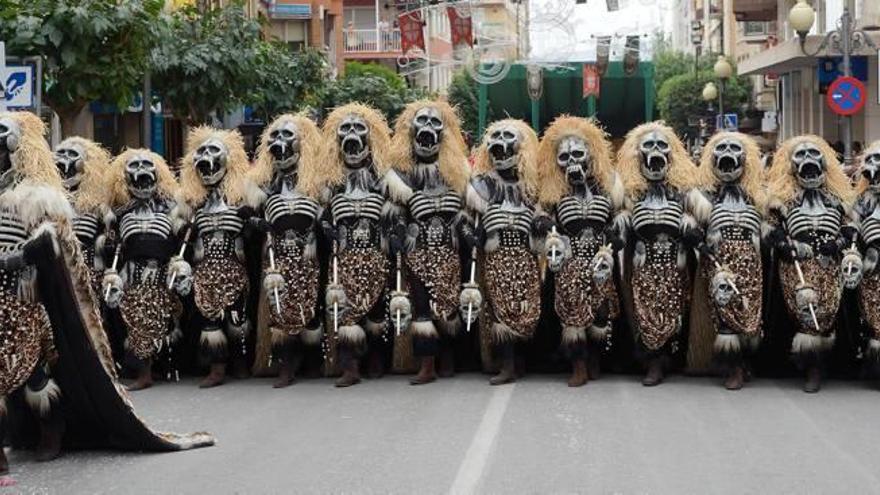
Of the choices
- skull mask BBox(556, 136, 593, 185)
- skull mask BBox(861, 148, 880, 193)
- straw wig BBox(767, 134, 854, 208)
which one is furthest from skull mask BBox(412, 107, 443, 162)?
skull mask BBox(861, 148, 880, 193)

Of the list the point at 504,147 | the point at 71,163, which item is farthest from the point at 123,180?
the point at 504,147

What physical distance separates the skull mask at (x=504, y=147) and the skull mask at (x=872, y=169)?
2.75 m

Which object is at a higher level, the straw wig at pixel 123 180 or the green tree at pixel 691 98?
the green tree at pixel 691 98

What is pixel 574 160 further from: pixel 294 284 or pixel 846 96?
pixel 846 96

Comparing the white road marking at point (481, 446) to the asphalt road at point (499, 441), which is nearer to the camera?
the white road marking at point (481, 446)

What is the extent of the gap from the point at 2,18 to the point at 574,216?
25.4 ft

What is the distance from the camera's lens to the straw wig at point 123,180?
13.1m

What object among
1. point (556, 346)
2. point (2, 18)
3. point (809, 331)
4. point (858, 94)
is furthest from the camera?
point (858, 94)

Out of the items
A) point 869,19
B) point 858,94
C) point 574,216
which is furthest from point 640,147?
point 869,19

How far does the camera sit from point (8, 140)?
9797 millimetres

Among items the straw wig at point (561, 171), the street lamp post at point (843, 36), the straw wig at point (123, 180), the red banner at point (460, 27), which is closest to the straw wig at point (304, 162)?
the straw wig at point (123, 180)

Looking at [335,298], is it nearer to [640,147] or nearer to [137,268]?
[137,268]

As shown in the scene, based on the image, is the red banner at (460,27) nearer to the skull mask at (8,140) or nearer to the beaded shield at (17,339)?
the skull mask at (8,140)

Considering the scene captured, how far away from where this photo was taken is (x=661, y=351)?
1302cm
